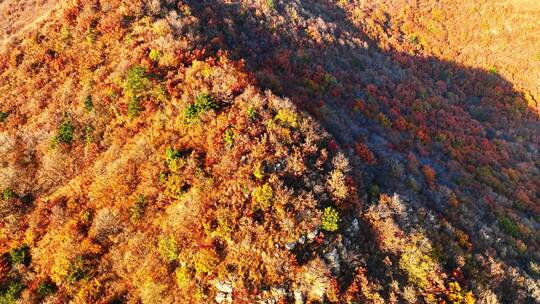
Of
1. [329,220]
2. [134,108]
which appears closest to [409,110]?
[329,220]

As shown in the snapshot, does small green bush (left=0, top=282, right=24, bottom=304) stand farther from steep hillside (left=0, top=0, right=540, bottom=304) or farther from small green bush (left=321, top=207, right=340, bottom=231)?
small green bush (left=321, top=207, right=340, bottom=231)

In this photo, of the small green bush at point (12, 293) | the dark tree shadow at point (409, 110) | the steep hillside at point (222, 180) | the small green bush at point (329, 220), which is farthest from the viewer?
the dark tree shadow at point (409, 110)

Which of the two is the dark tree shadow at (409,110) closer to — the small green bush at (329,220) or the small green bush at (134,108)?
the small green bush at (329,220)

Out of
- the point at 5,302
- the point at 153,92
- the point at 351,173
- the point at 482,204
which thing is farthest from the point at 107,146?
the point at 482,204

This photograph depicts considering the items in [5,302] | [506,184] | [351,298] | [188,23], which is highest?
[188,23]

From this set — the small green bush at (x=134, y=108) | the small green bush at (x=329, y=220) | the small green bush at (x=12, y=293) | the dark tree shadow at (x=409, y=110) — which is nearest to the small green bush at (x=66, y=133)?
the small green bush at (x=134, y=108)

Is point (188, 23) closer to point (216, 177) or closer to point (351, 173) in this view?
point (216, 177)
